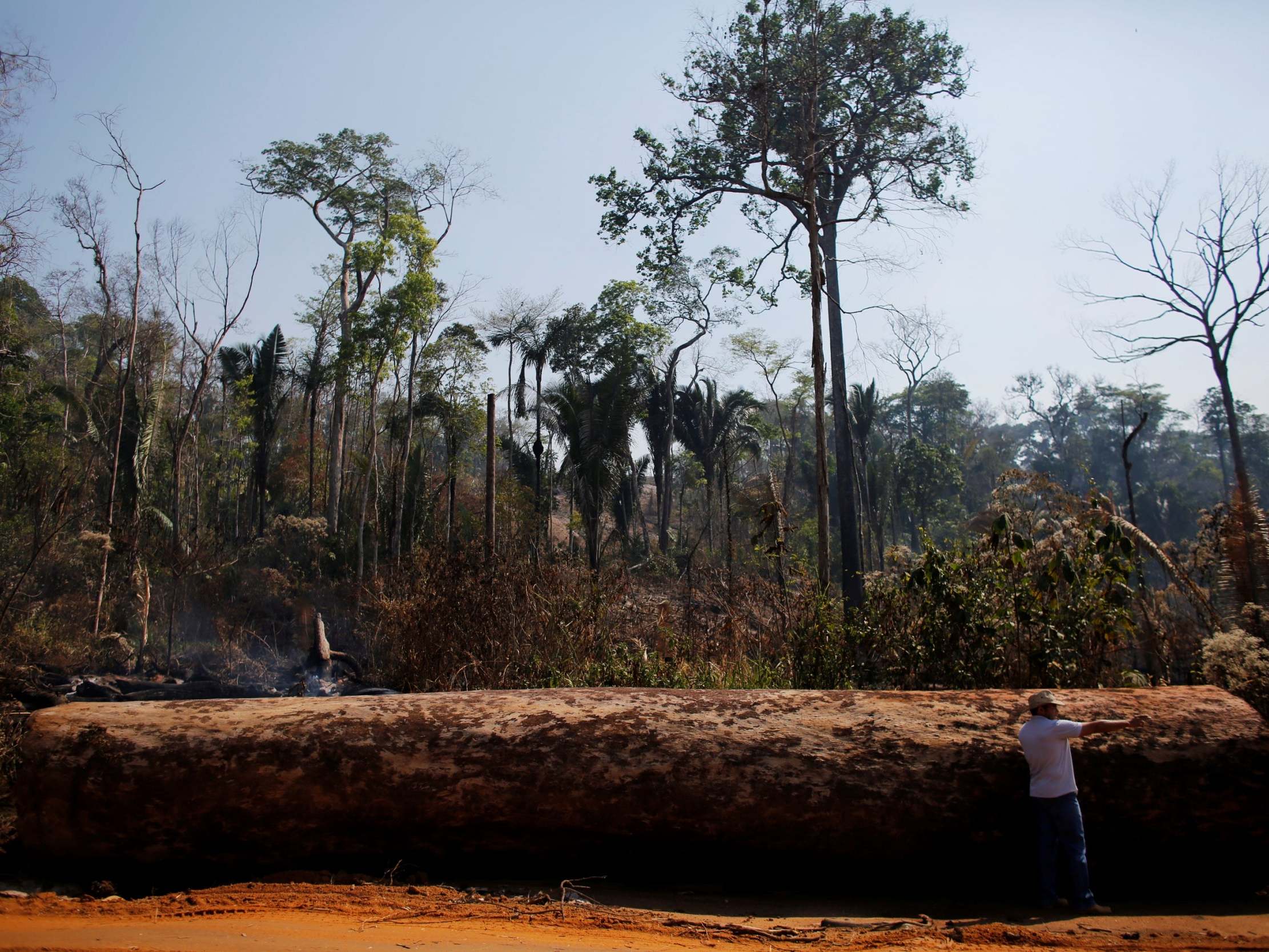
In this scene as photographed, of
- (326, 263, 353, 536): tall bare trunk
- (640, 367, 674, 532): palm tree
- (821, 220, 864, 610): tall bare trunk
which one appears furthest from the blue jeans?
(640, 367, 674, 532): palm tree

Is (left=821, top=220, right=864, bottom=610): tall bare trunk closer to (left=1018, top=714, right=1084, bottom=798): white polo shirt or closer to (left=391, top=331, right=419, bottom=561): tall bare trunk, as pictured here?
(left=391, top=331, right=419, bottom=561): tall bare trunk

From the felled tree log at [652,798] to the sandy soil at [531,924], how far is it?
31cm

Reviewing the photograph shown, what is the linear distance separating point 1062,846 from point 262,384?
28.3 metres

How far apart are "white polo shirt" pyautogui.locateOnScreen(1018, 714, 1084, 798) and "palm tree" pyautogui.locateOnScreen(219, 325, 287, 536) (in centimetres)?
2632

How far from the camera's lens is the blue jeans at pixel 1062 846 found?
15.4 feet

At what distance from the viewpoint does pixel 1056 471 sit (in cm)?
5288

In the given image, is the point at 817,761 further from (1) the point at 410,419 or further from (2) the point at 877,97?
(1) the point at 410,419

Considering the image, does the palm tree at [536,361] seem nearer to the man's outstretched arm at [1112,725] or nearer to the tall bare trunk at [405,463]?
the tall bare trunk at [405,463]

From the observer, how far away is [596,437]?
25406 mm

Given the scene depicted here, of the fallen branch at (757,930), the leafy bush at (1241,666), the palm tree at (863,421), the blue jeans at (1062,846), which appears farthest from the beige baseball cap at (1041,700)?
the palm tree at (863,421)

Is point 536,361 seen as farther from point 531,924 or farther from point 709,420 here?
point 531,924

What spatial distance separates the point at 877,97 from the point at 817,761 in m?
19.1

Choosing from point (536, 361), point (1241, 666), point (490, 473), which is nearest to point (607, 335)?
point (536, 361)

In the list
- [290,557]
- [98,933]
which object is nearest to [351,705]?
[98,933]
